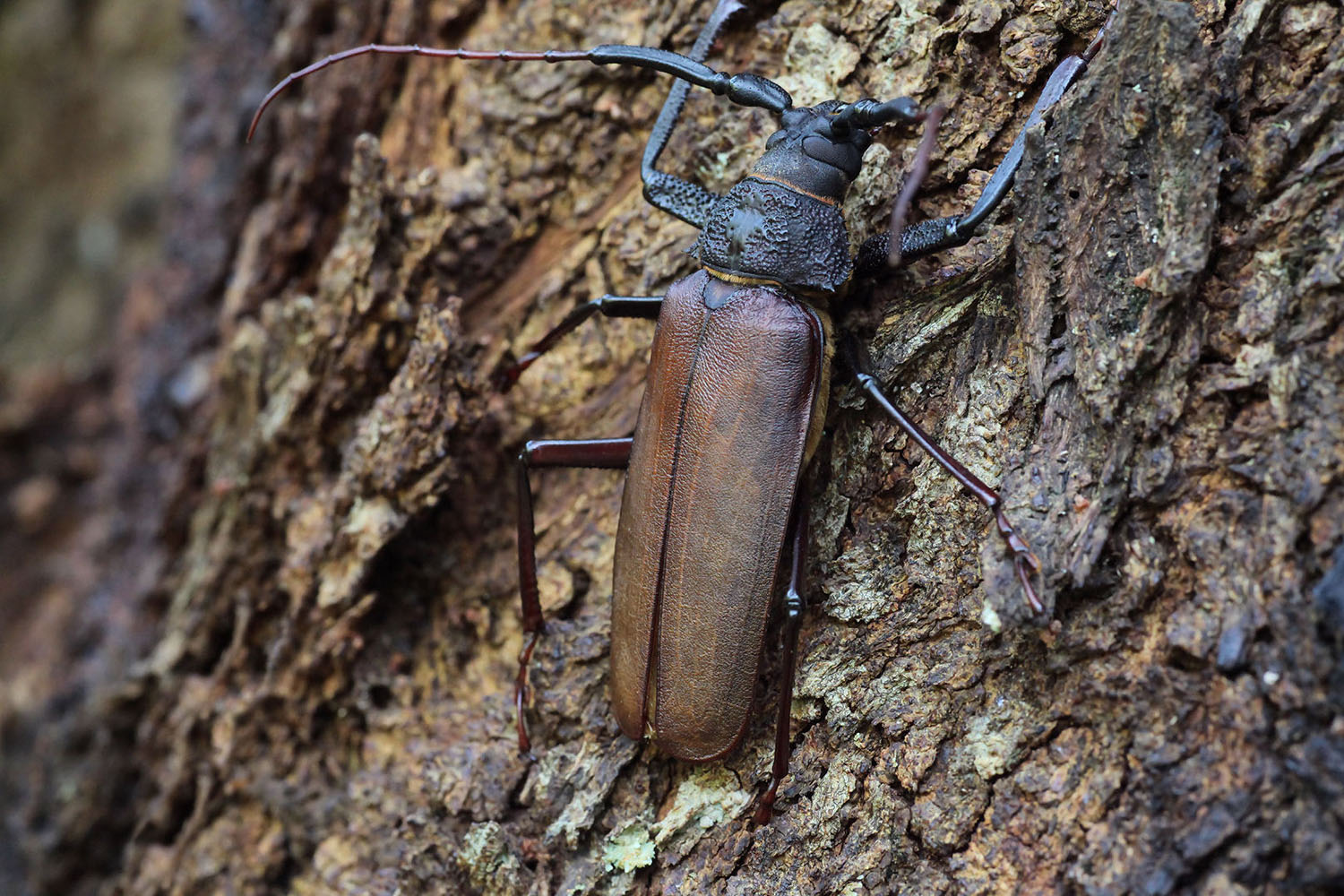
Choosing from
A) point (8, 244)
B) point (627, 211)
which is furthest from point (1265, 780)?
point (8, 244)

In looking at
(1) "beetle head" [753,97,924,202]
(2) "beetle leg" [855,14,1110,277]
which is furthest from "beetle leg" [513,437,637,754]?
(2) "beetle leg" [855,14,1110,277]

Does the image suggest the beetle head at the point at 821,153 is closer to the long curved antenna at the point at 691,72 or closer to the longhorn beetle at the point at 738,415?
the longhorn beetle at the point at 738,415

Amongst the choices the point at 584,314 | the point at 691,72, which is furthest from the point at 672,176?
the point at 584,314

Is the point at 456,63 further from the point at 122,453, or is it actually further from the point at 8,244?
the point at 8,244

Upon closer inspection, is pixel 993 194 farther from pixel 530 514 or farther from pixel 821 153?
pixel 530 514

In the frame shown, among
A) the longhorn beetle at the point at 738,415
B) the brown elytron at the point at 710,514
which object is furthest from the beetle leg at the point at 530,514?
the brown elytron at the point at 710,514

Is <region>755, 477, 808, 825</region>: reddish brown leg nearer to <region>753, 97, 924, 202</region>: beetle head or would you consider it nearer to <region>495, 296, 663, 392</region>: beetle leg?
<region>495, 296, 663, 392</region>: beetle leg
